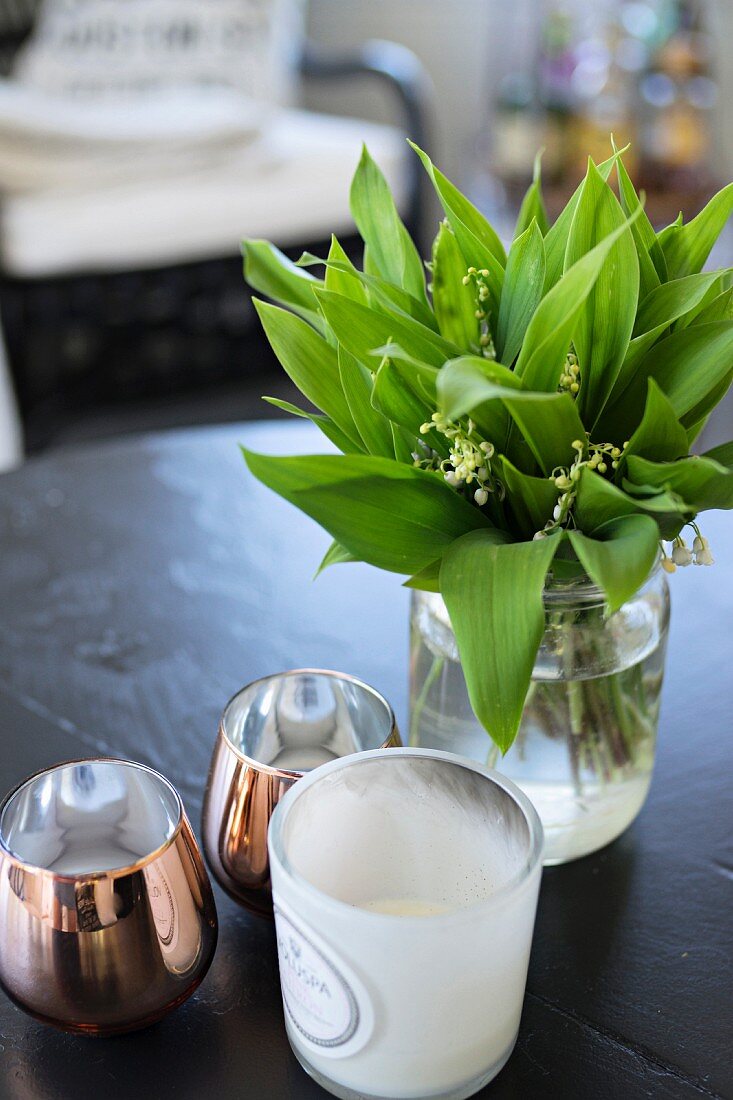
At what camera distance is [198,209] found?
1887 millimetres

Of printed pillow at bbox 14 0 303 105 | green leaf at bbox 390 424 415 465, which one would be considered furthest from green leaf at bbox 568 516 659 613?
printed pillow at bbox 14 0 303 105

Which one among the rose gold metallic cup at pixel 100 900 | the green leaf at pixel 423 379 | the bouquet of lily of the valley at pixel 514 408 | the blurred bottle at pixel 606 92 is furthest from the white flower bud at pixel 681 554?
the blurred bottle at pixel 606 92

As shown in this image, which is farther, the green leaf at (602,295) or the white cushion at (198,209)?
the white cushion at (198,209)

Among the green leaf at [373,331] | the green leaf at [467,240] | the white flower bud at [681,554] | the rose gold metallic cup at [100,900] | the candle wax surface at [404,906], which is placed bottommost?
the candle wax surface at [404,906]

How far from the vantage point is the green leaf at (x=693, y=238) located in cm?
48

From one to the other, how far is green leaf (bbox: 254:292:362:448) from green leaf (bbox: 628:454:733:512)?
130 millimetres

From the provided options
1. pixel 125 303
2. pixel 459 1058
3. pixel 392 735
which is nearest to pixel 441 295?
pixel 392 735

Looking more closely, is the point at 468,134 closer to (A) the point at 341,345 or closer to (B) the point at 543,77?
(B) the point at 543,77

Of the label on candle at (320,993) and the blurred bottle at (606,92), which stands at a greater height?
the label on candle at (320,993)

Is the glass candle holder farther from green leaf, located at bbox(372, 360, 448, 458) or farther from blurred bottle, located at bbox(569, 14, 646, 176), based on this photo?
blurred bottle, located at bbox(569, 14, 646, 176)

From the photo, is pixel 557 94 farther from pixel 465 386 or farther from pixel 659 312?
pixel 465 386

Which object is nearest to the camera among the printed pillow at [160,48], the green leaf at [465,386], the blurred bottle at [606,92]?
the green leaf at [465,386]

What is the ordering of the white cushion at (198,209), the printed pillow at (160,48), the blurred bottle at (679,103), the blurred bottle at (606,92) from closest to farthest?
the white cushion at (198,209) < the printed pillow at (160,48) < the blurred bottle at (679,103) < the blurred bottle at (606,92)

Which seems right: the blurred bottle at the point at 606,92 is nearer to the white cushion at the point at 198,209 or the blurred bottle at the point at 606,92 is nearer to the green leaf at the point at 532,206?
the white cushion at the point at 198,209
